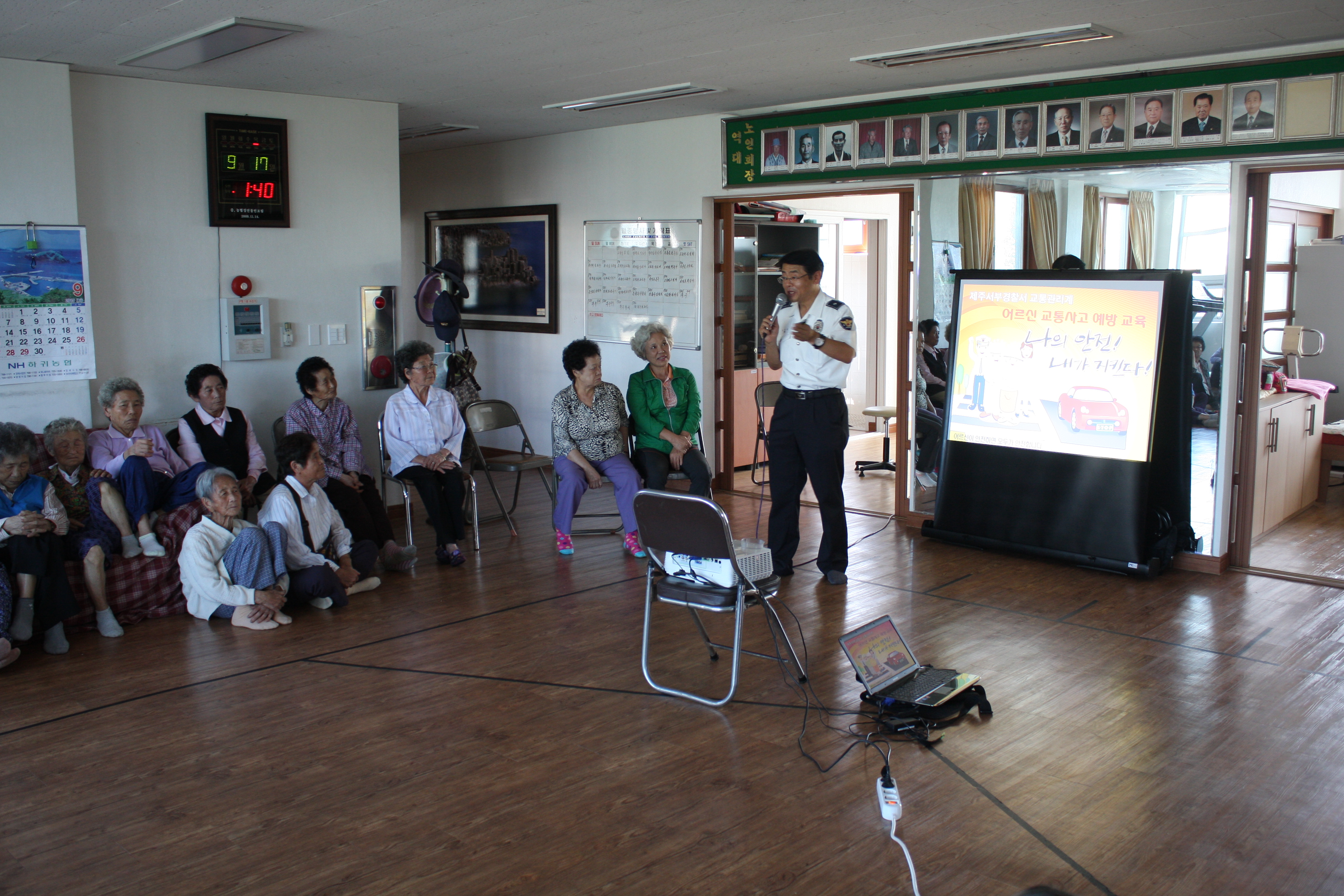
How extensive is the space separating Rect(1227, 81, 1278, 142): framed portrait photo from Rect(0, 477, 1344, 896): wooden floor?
2.29 m

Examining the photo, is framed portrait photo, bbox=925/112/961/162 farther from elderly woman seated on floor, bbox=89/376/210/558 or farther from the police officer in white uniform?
elderly woman seated on floor, bbox=89/376/210/558

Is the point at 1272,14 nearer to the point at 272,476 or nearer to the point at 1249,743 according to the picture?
the point at 1249,743

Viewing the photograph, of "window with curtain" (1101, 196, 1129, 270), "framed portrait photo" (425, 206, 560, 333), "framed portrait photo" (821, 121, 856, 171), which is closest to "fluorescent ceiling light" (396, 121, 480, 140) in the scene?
"framed portrait photo" (425, 206, 560, 333)

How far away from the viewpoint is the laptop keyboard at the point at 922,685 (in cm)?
389

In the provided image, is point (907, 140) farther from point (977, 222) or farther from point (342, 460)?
point (342, 460)

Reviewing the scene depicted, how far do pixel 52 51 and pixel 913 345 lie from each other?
495cm

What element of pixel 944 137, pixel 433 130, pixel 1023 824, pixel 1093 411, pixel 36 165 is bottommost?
pixel 1023 824

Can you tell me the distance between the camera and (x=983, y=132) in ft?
20.7

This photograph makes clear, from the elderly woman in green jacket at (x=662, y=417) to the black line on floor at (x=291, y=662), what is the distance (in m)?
0.88

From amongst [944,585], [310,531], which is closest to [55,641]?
[310,531]

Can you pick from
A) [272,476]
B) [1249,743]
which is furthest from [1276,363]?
[272,476]

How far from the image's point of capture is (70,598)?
473 centimetres

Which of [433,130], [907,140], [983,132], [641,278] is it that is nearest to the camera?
[983,132]

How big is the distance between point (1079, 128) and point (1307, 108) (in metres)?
1.12
